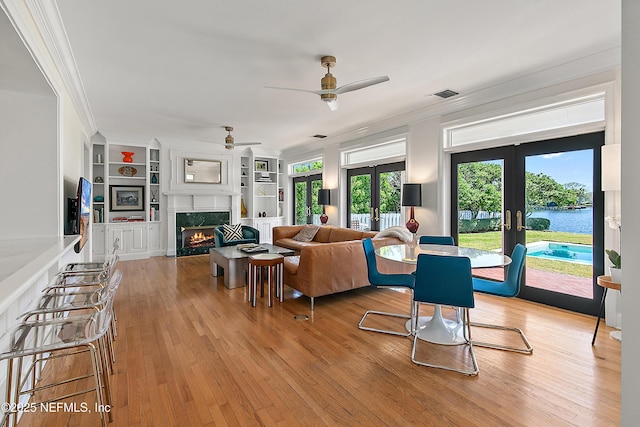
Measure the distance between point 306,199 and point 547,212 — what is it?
5.88 meters

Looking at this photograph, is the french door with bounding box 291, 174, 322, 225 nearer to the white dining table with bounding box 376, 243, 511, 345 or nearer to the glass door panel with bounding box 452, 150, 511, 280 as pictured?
the glass door panel with bounding box 452, 150, 511, 280

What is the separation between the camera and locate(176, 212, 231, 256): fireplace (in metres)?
7.59

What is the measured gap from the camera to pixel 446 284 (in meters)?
2.52

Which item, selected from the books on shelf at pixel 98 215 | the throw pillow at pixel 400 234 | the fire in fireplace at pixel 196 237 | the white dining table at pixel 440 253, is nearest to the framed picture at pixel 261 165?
the fire in fireplace at pixel 196 237

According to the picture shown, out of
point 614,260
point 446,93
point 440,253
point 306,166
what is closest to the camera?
point 614,260

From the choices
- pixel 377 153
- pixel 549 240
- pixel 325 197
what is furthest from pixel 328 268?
pixel 325 197

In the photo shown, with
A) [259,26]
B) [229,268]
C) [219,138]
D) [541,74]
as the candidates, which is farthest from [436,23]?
[219,138]

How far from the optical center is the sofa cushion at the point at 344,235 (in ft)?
18.5

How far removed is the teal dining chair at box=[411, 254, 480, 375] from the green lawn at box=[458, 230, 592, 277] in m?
2.05

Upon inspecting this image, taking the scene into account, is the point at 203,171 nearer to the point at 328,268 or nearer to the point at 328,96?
the point at 328,268

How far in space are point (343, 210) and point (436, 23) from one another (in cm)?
468

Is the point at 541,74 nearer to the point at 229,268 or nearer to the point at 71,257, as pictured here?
the point at 229,268

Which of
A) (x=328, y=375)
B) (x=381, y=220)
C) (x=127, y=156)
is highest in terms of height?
(x=127, y=156)

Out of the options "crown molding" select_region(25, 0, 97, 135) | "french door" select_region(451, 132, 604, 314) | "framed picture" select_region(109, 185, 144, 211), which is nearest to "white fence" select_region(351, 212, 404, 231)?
"french door" select_region(451, 132, 604, 314)
